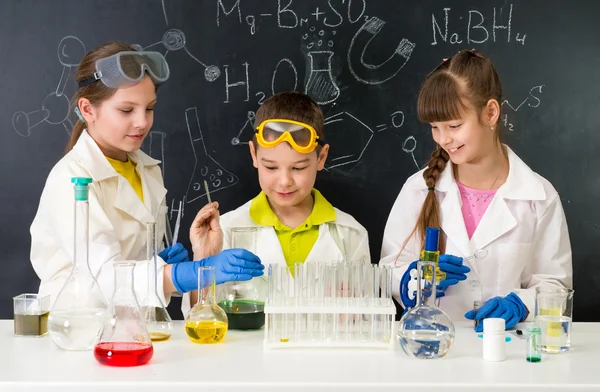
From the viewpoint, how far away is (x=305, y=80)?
3.18 meters

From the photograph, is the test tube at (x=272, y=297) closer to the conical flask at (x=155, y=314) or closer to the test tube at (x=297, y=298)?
the test tube at (x=297, y=298)

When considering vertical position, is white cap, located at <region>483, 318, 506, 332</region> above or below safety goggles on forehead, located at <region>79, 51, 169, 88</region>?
below

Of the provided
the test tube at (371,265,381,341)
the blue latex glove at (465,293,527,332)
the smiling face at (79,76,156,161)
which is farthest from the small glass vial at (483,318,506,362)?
the smiling face at (79,76,156,161)

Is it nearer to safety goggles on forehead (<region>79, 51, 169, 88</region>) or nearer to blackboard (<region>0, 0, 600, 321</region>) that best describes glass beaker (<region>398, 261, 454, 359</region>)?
safety goggles on forehead (<region>79, 51, 169, 88</region>)

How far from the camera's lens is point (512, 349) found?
181 cm

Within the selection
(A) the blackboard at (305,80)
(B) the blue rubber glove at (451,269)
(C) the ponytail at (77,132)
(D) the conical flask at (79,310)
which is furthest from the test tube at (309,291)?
(A) the blackboard at (305,80)

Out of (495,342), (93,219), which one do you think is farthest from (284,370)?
(93,219)

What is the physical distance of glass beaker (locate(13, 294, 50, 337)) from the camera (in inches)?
74.3

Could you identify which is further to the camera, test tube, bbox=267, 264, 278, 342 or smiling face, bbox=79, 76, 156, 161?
smiling face, bbox=79, 76, 156, 161

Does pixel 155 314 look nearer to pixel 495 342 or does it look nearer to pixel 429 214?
pixel 495 342

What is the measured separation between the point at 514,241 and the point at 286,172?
0.83 metres

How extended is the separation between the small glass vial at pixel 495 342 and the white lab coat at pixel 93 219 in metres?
0.99

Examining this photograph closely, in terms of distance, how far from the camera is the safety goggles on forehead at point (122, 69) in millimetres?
2436

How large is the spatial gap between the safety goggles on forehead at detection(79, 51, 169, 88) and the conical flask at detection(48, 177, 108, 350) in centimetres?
80
